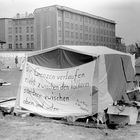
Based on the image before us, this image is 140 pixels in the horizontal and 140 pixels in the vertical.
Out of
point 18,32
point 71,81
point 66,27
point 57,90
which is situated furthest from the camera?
point 18,32

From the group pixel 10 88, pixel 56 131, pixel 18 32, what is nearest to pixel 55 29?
pixel 18 32

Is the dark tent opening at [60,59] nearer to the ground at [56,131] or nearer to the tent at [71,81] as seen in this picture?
the tent at [71,81]

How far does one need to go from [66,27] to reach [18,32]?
65.1 ft

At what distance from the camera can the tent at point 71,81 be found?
920 cm

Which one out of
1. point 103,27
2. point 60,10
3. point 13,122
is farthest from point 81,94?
point 103,27

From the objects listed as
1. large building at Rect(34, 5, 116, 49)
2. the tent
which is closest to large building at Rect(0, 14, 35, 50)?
large building at Rect(34, 5, 116, 49)

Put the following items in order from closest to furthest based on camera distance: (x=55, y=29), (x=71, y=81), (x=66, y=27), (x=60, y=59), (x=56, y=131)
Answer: (x=56, y=131), (x=71, y=81), (x=60, y=59), (x=55, y=29), (x=66, y=27)

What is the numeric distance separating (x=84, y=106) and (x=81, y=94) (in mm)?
409

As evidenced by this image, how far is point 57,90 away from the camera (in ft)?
32.4

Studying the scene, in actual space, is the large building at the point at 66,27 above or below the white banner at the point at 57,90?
above

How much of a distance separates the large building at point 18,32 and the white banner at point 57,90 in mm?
80209

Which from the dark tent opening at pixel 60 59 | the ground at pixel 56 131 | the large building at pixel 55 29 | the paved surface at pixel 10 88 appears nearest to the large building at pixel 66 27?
the large building at pixel 55 29

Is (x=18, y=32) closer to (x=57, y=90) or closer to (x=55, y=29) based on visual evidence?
(x=55, y=29)

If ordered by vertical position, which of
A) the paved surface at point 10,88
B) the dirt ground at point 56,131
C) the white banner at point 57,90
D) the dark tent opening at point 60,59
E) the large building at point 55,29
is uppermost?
the large building at point 55,29
